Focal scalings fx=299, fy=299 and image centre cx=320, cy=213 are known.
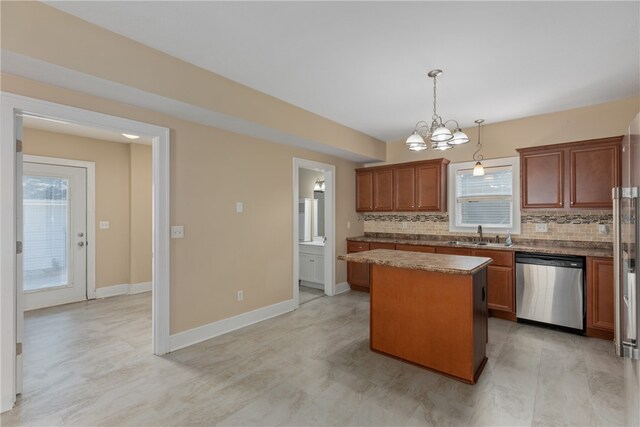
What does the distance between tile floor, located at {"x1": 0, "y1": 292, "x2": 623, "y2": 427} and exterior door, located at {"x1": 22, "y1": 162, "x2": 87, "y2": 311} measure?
1148 millimetres

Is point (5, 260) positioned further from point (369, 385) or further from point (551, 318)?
Result: point (551, 318)

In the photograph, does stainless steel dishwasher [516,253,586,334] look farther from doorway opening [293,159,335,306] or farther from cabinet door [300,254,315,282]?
cabinet door [300,254,315,282]

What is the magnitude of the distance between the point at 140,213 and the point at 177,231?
2.84 m

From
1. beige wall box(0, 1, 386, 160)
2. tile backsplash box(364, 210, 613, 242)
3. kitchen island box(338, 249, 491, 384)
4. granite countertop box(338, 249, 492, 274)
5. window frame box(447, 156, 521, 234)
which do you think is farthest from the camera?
window frame box(447, 156, 521, 234)

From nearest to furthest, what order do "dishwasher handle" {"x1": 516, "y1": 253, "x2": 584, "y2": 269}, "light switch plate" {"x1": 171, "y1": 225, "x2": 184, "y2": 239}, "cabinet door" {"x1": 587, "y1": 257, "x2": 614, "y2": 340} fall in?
"light switch plate" {"x1": 171, "y1": 225, "x2": 184, "y2": 239}, "cabinet door" {"x1": 587, "y1": 257, "x2": 614, "y2": 340}, "dishwasher handle" {"x1": 516, "y1": 253, "x2": 584, "y2": 269}

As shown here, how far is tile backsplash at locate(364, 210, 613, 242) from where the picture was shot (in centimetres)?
376

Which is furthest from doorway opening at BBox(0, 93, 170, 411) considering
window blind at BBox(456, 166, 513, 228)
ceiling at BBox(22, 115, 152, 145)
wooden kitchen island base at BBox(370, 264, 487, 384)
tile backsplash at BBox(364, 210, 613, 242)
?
window blind at BBox(456, 166, 513, 228)

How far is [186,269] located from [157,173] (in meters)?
1.05

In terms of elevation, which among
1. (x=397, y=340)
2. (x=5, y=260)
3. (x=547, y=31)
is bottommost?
(x=397, y=340)

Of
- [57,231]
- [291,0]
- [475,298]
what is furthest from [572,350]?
[57,231]

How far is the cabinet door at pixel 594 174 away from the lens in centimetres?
Result: 343

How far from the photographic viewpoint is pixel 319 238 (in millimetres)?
6234

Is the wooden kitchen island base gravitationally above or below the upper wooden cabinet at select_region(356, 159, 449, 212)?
below

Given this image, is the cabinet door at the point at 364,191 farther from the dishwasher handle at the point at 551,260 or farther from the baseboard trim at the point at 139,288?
the baseboard trim at the point at 139,288
